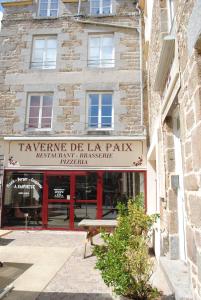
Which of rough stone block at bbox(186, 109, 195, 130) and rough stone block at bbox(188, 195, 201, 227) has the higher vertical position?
rough stone block at bbox(186, 109, 195, 130)

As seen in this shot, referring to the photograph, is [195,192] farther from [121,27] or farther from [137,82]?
[121,27]

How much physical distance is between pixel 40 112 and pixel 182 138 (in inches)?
317

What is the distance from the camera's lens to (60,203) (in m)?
9.87

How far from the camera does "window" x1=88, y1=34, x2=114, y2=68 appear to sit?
10680 millimetres

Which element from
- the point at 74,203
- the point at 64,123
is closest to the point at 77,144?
the point at 64,123

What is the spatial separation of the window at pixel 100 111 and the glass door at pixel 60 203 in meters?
2.15

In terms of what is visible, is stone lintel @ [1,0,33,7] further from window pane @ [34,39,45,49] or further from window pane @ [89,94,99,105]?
window pane @ [89,94,99,105]

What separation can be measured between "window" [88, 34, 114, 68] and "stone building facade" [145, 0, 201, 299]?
5.83m

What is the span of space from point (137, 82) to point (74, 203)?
488 centimetres

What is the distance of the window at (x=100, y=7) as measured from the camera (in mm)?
11188

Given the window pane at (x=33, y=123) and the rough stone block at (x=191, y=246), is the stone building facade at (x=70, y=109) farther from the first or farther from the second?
the rough stone block at (x=191, y=246)

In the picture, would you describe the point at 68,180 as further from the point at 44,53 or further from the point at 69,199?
the point at 44,53

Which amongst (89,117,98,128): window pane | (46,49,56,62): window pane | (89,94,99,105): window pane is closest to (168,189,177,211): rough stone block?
(89,117,98,128): window pane

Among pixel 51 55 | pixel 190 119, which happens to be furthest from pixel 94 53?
pixel 190 119
